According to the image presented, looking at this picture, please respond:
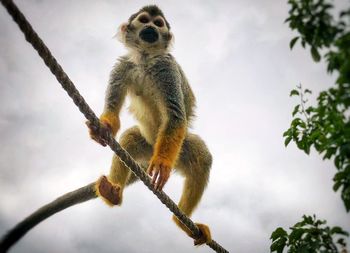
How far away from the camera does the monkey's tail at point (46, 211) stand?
17.0 feet

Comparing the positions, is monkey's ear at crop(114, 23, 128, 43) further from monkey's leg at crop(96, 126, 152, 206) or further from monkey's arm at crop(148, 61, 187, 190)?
monkey's leg at crop(96, 126, 152, 206)

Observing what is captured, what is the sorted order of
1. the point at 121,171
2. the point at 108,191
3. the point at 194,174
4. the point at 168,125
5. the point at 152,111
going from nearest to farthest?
the point at 108,191 → the point at 168,125 → the point at 121,171 → the point at 194,174 → the point at 152,111

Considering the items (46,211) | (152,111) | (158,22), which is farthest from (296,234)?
(158,22)

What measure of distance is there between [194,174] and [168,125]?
3.19 feet

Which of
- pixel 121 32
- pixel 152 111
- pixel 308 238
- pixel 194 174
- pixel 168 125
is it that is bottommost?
pixel 308 238

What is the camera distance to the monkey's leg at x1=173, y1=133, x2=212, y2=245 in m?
4.96

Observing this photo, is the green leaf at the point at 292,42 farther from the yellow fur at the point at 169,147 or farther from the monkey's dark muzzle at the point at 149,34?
the monkey's dark muzzle at the point at 149,34

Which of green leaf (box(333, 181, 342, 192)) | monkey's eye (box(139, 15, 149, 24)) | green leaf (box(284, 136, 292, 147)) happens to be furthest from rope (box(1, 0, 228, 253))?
monkey's eye (box(139, 15, 149, 24))

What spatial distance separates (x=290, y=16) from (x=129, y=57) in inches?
152

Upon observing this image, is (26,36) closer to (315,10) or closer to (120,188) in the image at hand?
(315,10)

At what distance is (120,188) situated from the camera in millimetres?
4746

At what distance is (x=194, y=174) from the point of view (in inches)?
203

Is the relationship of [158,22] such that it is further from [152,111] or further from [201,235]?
[201,235]

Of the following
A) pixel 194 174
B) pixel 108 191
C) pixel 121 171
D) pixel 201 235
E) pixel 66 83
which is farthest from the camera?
pixel 194 174
